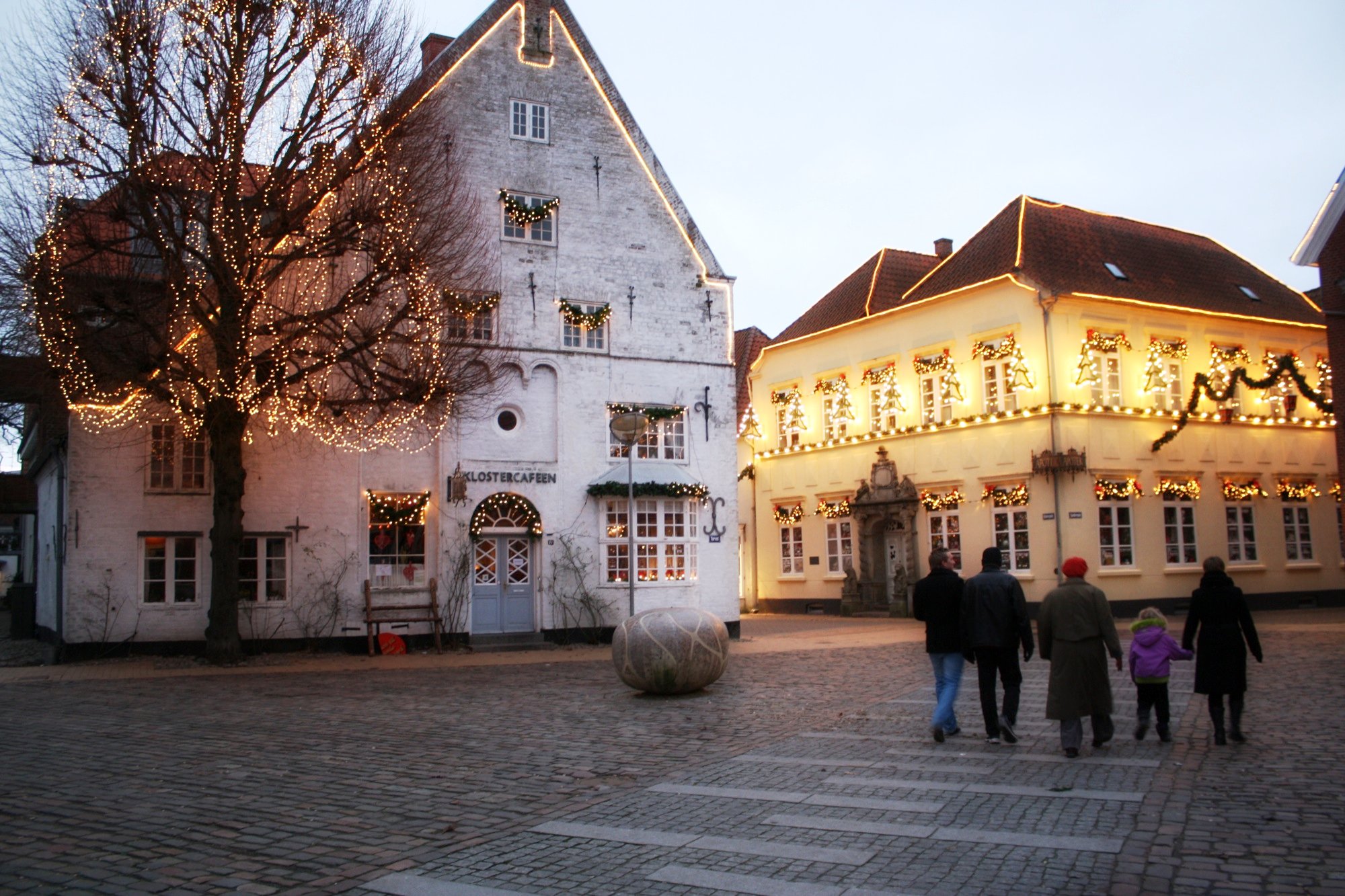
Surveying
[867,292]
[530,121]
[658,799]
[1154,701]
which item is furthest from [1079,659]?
[867,292]

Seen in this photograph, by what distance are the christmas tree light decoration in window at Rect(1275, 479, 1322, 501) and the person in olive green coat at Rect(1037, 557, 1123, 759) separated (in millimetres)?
26273

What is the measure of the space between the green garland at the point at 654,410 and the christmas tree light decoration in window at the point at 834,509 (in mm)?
11297

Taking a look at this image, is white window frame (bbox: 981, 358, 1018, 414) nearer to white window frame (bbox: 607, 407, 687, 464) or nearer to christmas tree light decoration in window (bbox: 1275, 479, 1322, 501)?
christmas tree light decoration in window (bbox: 1275, 479, 1322, 501)

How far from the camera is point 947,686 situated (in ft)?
35.7

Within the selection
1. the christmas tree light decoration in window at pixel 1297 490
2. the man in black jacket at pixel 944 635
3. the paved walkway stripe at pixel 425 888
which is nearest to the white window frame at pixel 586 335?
the man in black jacket at pixel 944 635

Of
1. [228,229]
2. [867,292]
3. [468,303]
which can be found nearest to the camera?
[228,229]

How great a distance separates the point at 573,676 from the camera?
1770 cm

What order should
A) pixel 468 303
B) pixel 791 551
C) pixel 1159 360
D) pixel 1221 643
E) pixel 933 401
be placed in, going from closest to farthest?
pixel 1221 643 → pixel 468 303 → pixel 1159 360 → pixel 933 401 → pixel 791 551

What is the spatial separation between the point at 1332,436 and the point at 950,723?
28.8m

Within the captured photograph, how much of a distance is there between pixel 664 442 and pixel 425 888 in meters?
19.5

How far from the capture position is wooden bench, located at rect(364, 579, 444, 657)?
73.3ft

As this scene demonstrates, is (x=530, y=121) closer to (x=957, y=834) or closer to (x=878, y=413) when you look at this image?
(x=878, y=413)

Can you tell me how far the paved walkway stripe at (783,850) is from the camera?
6.50 metres

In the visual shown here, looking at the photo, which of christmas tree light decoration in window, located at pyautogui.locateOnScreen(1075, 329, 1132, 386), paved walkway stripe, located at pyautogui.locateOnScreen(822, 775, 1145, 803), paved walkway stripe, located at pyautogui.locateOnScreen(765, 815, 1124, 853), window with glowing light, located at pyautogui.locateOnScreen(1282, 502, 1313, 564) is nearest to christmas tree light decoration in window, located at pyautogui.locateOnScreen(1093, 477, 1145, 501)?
christmas tree light decoration in window, located at pyautogui.locateOnScreen(1075, 329, 1132, 386)
